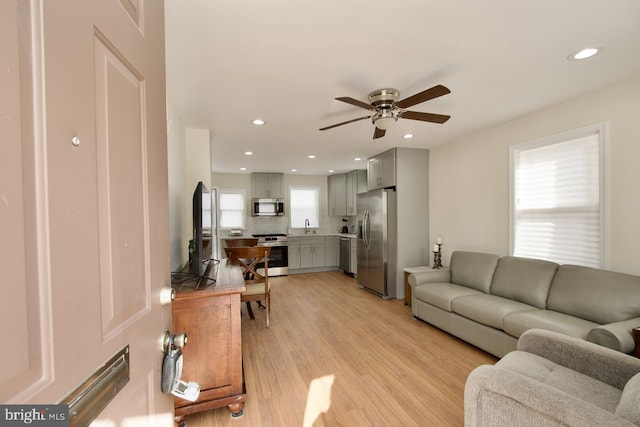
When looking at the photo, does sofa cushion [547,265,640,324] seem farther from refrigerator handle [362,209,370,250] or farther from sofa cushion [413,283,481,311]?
refrigerator handle [362,209,370,250]

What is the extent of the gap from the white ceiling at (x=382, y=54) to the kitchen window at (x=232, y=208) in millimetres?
3559

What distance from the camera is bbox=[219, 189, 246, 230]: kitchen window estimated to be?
6484mm

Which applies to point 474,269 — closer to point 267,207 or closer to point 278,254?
point 278,254

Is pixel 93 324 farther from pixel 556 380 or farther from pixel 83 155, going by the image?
pixel 556 380

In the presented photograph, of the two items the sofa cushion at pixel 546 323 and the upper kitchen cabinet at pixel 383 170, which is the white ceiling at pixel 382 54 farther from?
the sofa cushion at pixel 546 323

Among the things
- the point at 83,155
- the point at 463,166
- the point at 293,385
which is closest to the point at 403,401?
the point at 293,385

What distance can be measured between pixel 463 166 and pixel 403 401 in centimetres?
314

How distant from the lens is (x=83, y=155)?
1.60ft

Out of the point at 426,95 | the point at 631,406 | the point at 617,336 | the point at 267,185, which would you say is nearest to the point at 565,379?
the point at 631,406

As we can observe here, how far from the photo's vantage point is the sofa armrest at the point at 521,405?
102 cm

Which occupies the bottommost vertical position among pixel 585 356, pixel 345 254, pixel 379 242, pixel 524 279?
pixel 345 254

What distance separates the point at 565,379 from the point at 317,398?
5.05ft

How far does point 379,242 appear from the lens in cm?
453

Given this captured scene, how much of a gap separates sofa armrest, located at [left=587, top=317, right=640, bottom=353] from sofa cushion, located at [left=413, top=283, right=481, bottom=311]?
121 cm
